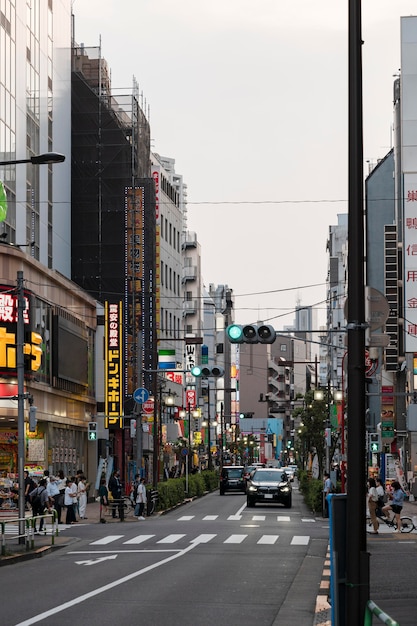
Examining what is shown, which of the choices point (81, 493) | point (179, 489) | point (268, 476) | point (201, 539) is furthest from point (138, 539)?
point (268, 476)

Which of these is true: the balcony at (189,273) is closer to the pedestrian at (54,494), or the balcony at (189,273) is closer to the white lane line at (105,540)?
the pedestrian at (54,494)

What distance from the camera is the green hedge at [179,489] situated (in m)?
52.2

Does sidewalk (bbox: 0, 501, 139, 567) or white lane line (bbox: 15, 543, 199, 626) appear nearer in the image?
white lane line (bbox: 15, 543, 199, 626)

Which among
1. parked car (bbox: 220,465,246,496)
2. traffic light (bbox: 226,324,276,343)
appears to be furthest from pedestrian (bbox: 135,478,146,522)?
parked car (bbox: 220,465,246,496)

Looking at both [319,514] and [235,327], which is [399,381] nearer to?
[319,514]

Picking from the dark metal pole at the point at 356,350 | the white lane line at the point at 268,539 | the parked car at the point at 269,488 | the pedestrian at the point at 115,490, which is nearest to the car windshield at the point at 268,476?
the parked car at the point at 269,488

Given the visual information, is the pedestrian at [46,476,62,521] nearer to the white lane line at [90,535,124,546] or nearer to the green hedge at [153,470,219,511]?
the white lane line at [90,535,124,546]

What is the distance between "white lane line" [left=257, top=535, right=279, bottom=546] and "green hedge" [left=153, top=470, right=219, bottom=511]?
15.9 metres

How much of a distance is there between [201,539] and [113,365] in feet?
98.9

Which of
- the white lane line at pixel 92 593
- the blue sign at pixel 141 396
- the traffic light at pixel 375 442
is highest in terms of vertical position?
the blue sign at pixel 141 396

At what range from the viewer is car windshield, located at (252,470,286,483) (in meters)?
57.2

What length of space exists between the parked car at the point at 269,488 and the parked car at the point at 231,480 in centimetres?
1831

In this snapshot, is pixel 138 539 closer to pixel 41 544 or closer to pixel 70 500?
pixel 41 544

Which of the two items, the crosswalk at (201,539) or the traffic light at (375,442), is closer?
the crosswalk at (201,539)
